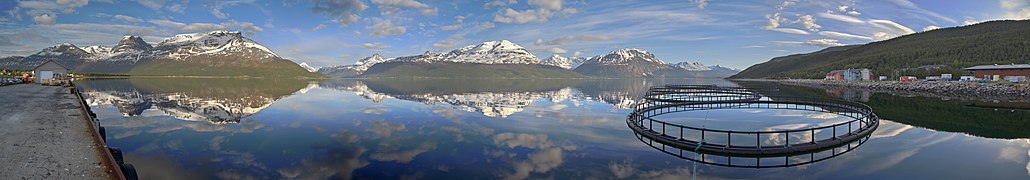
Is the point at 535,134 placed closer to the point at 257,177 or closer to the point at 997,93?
the point at 257,177

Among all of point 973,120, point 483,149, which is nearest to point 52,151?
point 483,149

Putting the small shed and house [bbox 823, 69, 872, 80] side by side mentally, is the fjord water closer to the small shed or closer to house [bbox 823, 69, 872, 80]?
the small shed

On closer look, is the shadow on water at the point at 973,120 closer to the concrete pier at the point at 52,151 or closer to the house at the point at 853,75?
the concrete pier at the point at 52,151

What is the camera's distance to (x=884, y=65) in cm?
18900

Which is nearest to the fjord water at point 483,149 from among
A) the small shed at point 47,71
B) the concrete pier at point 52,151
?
the concrete pier at point 52,151

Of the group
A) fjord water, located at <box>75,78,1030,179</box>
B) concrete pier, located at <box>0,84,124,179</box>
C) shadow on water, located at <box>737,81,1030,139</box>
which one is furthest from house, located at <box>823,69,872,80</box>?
concrete pier, located at <box>0,84,124,179</box>

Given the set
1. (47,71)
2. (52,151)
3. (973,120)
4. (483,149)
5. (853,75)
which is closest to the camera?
(52,151)

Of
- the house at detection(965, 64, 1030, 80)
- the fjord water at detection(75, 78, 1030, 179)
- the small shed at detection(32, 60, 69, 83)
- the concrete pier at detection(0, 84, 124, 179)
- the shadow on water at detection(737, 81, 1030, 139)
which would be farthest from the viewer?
the small shed at detection(32, 60, 69, 83)

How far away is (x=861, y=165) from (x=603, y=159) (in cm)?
973

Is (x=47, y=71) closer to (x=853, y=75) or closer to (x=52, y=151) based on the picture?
(x=52, y=151)

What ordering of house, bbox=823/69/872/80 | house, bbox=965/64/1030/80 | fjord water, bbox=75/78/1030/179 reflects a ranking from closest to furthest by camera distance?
1. fjord water, bbox=75/78/1030/179
2. house, bbox=965/64/1030/80
3. house, bbox=823/69/872/80

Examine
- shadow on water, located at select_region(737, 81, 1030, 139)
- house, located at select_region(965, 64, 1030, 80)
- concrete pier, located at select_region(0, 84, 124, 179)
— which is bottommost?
shadow on water, located at select_region(737, 81, 1030, 139)

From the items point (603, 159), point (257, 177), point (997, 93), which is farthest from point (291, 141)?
point (997, 93)

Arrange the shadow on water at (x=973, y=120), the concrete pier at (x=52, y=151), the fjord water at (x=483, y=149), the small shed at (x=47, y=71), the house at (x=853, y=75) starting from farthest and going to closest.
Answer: the house at (x=853, y=75), the small shed at (x=47, y=71), the shadow on water at (x=973, y=120), the fjord water at (x=483, y=149), the concrete pier at (x=52, y=151)
